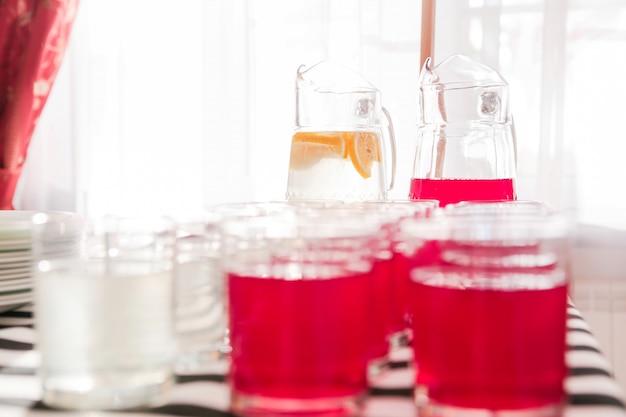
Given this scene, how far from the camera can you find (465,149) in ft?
3.51

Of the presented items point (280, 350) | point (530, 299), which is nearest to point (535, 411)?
point (530, 299)

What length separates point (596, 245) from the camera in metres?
2.02

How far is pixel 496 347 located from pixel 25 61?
208 centimetres

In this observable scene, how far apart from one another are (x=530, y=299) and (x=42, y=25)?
2.05 meters

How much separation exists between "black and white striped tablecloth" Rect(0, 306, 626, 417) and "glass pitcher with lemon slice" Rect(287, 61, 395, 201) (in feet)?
1.42

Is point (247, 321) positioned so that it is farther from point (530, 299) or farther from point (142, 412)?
point (530, 299)

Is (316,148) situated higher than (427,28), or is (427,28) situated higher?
(427,28)

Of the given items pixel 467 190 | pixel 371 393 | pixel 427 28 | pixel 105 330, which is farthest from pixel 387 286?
pixel 427 28

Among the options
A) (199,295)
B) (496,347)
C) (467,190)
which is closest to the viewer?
(496,347)

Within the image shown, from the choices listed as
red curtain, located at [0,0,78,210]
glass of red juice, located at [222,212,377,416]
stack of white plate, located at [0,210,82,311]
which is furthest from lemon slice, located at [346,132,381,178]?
red curtain, located at [0,0,78,210]

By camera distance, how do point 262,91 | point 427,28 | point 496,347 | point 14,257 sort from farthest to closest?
point 262,91
point 427,28
point 14,257
point 496,347

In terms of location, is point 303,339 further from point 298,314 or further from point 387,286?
point 387,286

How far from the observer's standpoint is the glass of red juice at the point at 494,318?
487 millimetres

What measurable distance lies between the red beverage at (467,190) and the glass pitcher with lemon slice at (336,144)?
95 millimetres
